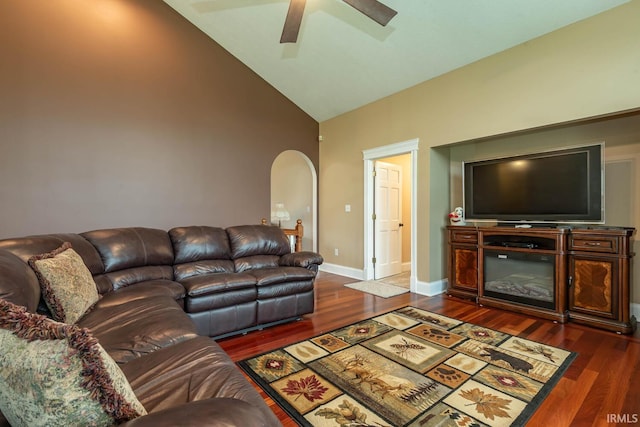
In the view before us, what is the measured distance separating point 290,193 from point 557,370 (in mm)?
5385

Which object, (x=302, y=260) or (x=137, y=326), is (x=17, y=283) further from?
(x=302, y=260)

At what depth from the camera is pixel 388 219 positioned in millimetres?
5164

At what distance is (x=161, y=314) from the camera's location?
1.87 metres

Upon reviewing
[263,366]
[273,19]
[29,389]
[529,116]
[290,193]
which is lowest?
[263,366]

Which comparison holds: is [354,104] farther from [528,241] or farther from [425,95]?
[528,241]

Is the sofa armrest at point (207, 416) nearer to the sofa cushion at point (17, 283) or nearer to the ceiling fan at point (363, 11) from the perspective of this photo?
the sofa cushion at point (17, 283)

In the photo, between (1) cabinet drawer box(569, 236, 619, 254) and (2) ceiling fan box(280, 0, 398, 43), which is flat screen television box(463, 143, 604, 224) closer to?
(1) cabinet drawer box(569, 236, 619, 254)

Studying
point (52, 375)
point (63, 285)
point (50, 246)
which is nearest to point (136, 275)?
point (50, 246)

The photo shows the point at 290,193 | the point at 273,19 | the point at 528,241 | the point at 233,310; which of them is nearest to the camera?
the point at 233,310

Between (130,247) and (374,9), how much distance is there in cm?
297

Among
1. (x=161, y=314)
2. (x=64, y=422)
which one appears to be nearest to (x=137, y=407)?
(x=64, y=422)

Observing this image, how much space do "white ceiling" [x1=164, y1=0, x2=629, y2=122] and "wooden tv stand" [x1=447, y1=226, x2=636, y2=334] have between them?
2018 millimetres

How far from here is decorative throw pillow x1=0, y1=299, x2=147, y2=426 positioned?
62 cm

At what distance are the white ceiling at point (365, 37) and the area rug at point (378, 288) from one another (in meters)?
2.85
